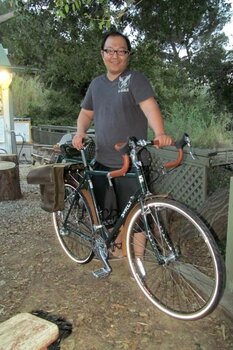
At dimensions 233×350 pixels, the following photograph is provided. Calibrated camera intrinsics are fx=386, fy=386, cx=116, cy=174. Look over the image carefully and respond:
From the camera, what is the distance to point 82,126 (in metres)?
3.05

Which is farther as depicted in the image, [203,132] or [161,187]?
[203,132]

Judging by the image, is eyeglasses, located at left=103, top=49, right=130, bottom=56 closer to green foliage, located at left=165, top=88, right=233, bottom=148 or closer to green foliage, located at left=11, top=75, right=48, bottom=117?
green foliage, located at left=165, top=88, right=233, bottom=148

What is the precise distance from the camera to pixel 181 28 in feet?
21.8

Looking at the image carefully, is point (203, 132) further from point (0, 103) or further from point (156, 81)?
point (0, 103)

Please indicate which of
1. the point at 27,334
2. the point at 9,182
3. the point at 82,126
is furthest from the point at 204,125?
the point at 27,334

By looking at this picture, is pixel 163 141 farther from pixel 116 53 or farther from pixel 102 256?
pixel 102 256

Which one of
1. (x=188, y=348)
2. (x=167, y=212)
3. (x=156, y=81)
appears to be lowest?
(x=188, y=348)

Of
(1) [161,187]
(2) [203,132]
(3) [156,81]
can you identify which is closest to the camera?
(1) [161,187]

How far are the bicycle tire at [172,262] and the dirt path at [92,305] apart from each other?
0.40 ft

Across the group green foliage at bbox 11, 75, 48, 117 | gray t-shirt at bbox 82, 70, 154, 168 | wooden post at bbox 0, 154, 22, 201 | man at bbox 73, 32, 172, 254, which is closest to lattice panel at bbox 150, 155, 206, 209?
man at bbox 73, 32, 172, 254

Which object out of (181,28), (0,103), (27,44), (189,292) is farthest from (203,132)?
(189,292)

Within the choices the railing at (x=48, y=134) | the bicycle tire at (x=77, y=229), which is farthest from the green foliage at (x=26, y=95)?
the bicycle tire at (x=77, y=229)

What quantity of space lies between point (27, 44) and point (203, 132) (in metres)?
3.92

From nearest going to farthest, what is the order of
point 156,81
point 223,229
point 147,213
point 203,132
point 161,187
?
point 147,213, point 223,229, point 161,187, point 203,132, point 156,81
